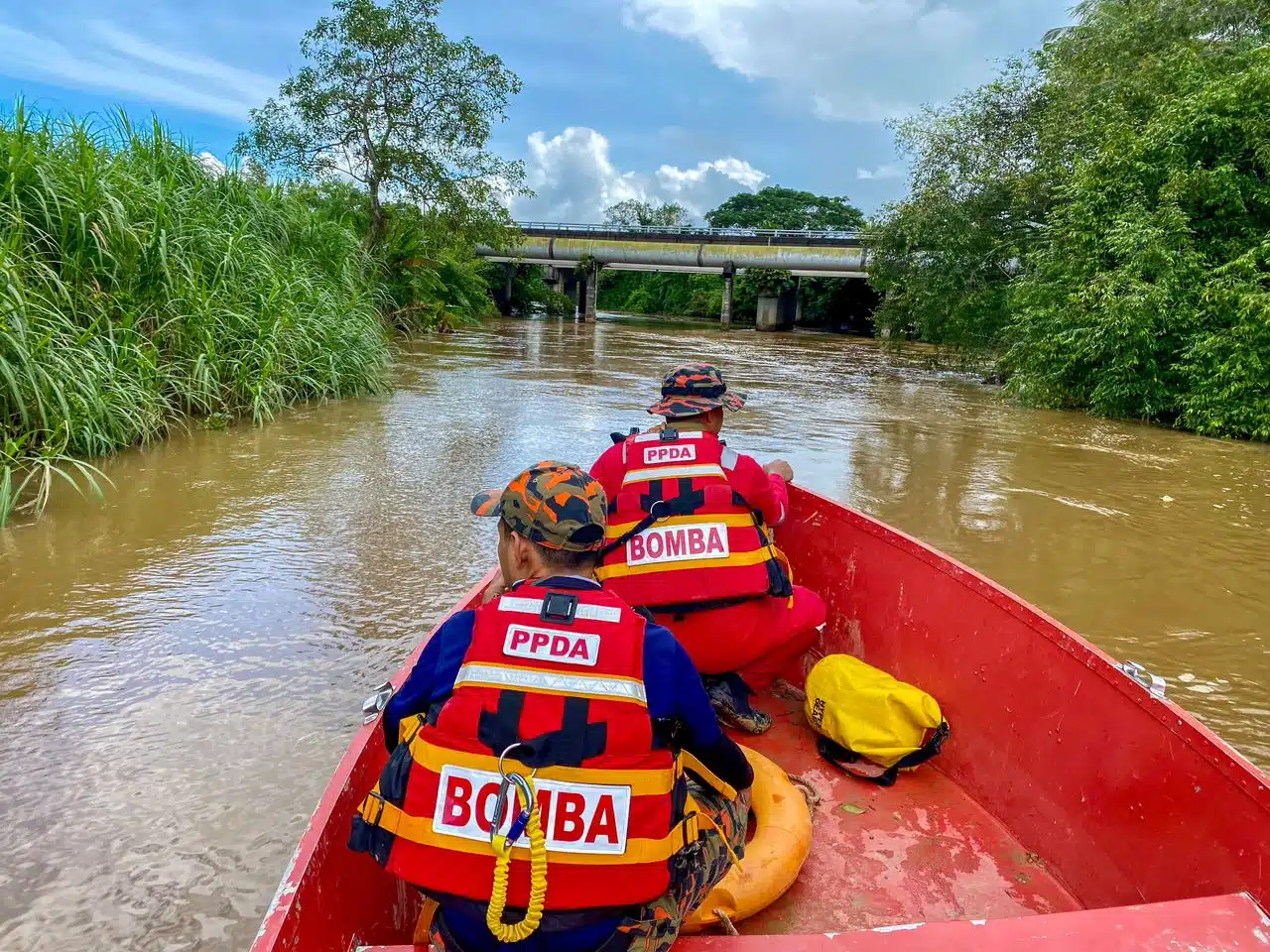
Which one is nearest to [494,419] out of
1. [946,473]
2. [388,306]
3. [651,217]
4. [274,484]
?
[274,484]

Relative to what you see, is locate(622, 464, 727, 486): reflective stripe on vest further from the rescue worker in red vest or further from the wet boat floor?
the wet boat floor

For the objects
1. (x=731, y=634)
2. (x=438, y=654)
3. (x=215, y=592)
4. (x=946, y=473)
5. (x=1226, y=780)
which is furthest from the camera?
(x=946, y=473)

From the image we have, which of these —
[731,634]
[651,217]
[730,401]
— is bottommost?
[731,634]

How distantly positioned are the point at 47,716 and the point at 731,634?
102 inches

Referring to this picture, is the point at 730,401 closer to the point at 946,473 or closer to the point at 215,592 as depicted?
the point at 215,592

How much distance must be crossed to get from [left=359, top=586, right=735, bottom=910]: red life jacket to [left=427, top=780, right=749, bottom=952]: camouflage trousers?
0.06m

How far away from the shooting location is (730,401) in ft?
10.6

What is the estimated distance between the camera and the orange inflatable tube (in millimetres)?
1983

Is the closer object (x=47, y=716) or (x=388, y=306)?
(x=47, y=716)

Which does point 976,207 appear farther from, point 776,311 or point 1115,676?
point 776,311

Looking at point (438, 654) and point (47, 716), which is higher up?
point (438, 654)

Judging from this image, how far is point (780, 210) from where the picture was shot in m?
73.9

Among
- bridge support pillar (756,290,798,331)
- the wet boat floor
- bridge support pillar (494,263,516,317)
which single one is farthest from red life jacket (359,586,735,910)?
bridge support pillar (756,290,798,331)

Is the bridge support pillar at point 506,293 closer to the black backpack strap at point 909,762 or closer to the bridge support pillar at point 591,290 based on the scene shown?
the bridge support pillar at point 591,290
